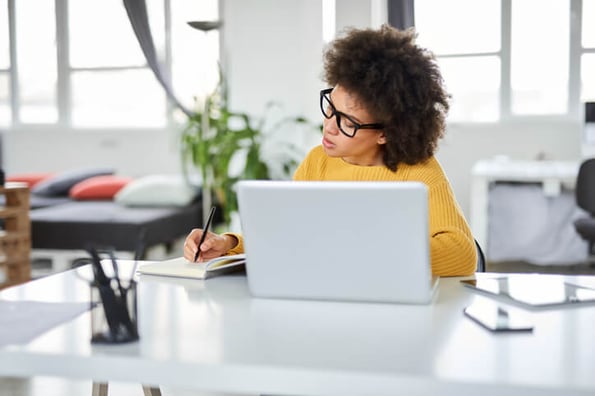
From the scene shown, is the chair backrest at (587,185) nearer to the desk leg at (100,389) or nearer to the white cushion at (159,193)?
the white cushion at (159,193)

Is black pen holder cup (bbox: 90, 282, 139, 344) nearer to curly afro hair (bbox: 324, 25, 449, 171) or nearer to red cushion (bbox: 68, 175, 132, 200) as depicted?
curly afro hair (bbox: 324, 25, 449, 171)

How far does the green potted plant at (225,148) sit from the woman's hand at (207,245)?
3.03 m

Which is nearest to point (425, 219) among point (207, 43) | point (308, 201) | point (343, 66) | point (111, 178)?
point (308, 201)

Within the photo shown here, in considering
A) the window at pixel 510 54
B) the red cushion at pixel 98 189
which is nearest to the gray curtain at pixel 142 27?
the red cushion at pixel 98 189

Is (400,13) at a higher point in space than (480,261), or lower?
higher

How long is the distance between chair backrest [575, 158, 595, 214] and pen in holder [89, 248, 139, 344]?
3520 mm

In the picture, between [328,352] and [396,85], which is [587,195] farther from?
[328,352]

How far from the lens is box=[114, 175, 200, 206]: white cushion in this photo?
5.23m

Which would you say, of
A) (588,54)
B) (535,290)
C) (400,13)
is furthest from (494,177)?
(535,290)

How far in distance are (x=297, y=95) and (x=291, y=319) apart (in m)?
3.81

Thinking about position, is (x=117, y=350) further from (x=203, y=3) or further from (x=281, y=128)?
(x=203, y=3)

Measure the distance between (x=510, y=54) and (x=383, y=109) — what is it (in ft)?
16.6

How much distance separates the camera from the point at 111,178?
5.90m

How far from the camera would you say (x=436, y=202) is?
1.60 metres
